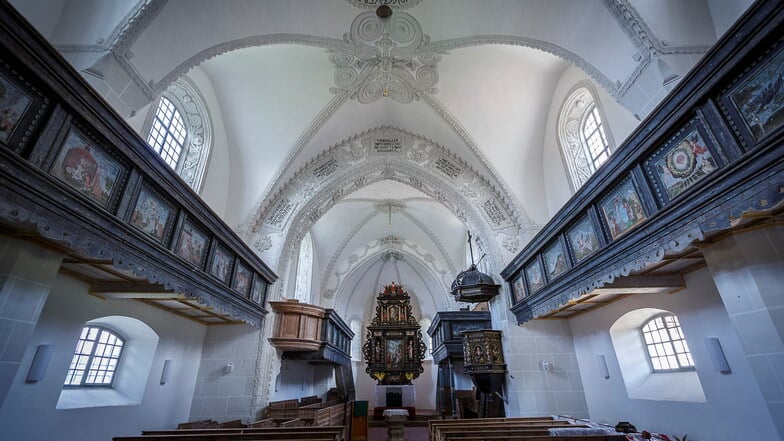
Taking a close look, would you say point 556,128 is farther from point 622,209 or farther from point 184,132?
point 184,132

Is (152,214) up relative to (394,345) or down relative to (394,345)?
up

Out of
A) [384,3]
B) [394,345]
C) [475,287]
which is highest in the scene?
[384,3]

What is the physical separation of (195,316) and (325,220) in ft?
29.5

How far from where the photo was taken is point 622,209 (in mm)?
5133

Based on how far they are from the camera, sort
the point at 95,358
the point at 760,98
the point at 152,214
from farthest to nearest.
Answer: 1. the point at 95,358
2. the point at 152,214
3. the point at 760,98

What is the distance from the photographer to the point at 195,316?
875 centimetres

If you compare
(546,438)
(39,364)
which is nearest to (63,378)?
(39,364)

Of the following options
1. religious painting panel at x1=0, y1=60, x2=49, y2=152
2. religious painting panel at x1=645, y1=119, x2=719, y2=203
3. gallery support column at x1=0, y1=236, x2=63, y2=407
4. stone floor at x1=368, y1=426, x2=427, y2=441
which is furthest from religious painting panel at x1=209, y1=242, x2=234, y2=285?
stone floor at x1=368, y1=426, x2=427, y2=441

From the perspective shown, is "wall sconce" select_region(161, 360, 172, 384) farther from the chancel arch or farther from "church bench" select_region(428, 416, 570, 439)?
"church bench" select_region(428, 416, 570, 439)

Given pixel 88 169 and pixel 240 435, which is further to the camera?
pixel 240 435

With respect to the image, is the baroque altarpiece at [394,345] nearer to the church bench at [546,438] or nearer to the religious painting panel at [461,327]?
the religious painting panel at [461,327]

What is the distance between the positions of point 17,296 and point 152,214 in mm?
1823

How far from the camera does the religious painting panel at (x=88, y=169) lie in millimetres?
3746

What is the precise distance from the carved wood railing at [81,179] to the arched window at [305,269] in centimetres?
972
